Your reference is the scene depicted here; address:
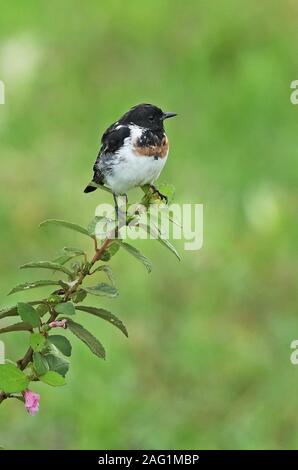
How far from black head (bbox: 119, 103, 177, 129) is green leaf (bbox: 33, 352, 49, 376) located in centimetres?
75

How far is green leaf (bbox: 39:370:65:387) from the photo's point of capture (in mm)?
1858

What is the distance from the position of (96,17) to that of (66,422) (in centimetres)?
389

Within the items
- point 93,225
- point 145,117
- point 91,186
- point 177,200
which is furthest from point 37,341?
point 177,200

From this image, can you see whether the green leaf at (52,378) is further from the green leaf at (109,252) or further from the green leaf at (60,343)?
the green leaf at (109,252)

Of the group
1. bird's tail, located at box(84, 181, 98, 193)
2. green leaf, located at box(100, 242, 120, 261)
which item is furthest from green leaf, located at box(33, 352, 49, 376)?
bird's tail, located at box(84, 181, 98, 193)

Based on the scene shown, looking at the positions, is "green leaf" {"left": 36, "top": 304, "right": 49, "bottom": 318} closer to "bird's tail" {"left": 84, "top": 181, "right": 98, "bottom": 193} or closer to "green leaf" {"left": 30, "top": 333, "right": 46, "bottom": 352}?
"green leaf" {"left": 30, "top": 333, "right": 46, "bottom": 352}

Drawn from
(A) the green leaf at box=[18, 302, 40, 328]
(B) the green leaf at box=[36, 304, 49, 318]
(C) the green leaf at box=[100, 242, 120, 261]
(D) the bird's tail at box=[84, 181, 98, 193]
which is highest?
(D) the bird's tail at box=[84, 181, 98, 193]

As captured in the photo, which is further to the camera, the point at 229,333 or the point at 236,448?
the point at 229,333

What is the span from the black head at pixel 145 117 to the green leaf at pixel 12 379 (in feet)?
2.58

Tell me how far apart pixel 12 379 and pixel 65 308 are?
0.13 meters

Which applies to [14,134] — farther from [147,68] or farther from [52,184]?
[147,68]

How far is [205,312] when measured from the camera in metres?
5.64

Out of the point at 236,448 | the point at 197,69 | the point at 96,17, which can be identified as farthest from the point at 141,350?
the point at 96,17

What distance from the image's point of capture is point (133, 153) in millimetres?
2596
